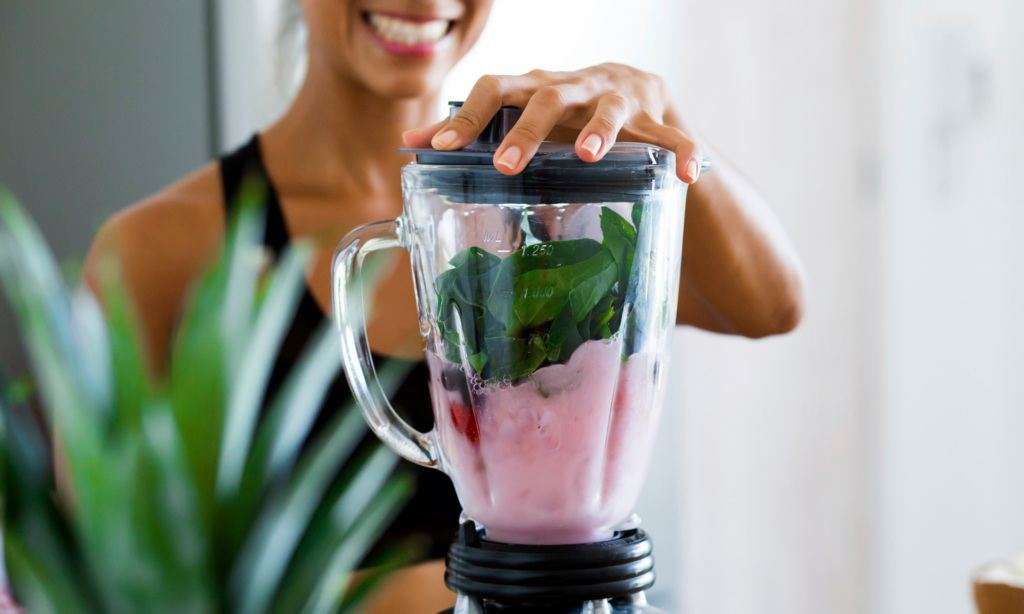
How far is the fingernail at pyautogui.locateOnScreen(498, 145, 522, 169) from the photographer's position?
362 millimetres

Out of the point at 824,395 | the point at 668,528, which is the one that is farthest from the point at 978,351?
the point at 668,528

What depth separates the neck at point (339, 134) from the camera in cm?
101

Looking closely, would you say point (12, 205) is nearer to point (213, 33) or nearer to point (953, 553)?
point (213, 33)

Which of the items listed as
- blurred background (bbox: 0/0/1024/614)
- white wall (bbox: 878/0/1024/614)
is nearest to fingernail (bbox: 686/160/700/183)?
blurred background (bbox: 0/0/1024/614)

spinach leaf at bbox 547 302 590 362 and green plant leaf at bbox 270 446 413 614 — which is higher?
spinach leaf at bbox 547 302 590 362

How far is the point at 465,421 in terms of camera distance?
42cm

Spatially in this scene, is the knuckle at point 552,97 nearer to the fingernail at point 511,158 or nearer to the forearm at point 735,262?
the fingernail at point 511,158

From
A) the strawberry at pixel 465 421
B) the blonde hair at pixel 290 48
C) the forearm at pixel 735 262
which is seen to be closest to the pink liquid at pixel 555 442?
the strawberry at pixel 465 421

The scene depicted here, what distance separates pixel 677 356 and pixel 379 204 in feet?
5.03

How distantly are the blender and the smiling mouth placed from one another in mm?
462

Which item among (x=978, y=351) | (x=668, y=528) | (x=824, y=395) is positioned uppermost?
(x=978, y=351)

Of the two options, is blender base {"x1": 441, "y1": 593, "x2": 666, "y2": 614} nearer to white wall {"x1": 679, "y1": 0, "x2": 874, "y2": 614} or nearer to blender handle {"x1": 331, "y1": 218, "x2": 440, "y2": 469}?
blender handle {"x1": 331, "y1": 218, "x2": 440, "y2": 469}

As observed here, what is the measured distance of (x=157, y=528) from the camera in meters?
0.50

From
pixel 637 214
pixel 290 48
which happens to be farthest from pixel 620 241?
pixel 290 48
